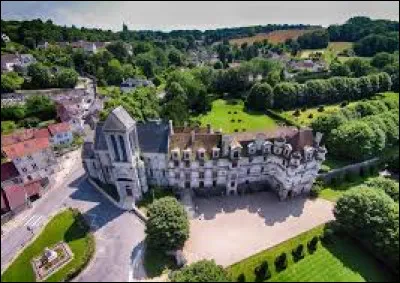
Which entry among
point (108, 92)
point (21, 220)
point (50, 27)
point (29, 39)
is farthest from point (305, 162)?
point (50, 27)

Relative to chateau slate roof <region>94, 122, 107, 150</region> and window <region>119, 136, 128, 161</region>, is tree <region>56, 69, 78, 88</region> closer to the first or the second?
chateau slate roof <region>94, 122, 107, 150</region>

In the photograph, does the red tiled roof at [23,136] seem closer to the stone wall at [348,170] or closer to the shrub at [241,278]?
the shrub at [241,278]

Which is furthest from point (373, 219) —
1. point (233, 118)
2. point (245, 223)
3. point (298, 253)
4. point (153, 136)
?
point (233, 118)

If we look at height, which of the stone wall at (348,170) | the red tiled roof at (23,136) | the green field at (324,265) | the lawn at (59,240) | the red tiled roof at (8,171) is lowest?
the green field at (324,265)

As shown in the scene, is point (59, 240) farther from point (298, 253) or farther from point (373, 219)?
point (373, 219)

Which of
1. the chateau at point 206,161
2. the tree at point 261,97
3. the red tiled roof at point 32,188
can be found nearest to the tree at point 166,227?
the chateau at point 206,161

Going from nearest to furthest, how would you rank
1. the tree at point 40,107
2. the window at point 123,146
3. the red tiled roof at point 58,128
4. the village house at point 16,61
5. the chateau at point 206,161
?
1. the window at point 123,146
2. the chateau at point 206,161
3. the red tiled roof at point 58,128
4. the tree at point 40,107
5. the village house at point 16,61
